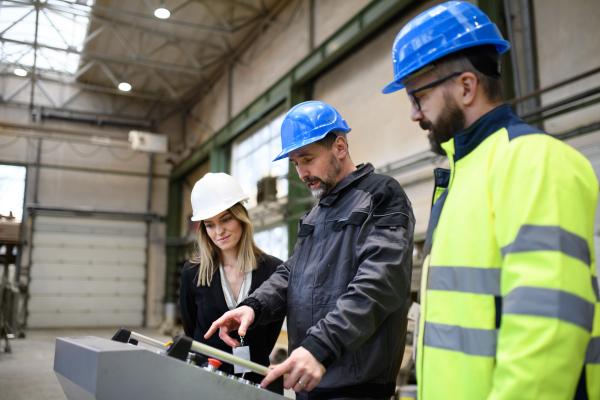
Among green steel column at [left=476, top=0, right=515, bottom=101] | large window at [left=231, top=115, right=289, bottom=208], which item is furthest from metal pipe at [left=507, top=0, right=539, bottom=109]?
large window at [left=231, top=115, right=289, bottom=208]

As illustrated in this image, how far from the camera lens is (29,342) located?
10773 mm

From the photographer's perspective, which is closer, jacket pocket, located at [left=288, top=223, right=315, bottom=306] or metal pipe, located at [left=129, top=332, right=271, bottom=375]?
metal pipe, located at [left=129, top=332, right=271, bottom=375]

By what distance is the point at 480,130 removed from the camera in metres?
1.10

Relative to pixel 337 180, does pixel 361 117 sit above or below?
above

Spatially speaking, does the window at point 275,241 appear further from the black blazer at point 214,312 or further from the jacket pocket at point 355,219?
the jacket pocket at point 355,219

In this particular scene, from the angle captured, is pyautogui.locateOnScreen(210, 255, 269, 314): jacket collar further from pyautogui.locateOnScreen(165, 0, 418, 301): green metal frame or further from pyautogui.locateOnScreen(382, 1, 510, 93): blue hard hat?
pyautogui.locateOnScreen(165, 0, 418, 301): green metal frame

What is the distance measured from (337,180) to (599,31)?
151 inches

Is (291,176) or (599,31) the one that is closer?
(599,31)

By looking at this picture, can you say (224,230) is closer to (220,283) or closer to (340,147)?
(220,283)

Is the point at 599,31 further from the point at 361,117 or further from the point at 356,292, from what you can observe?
the point at 356,292

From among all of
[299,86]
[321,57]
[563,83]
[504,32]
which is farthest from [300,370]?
[299,86]

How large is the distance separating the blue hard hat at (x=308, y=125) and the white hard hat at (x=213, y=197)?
0.78 meters

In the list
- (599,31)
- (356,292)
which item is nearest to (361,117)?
(599,31)

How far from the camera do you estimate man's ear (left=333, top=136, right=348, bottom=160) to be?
2010mm
